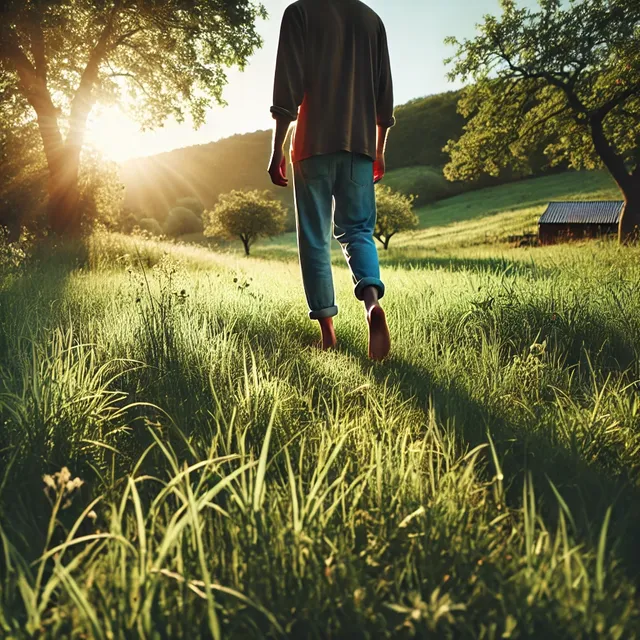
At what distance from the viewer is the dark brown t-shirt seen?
3.10 meters

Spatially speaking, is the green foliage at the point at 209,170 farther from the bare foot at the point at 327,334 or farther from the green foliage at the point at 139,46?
the bare foot at the point at 327,334

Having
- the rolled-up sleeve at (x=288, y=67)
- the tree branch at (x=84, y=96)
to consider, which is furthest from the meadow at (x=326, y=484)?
the tree branch at (x=84, y=96)

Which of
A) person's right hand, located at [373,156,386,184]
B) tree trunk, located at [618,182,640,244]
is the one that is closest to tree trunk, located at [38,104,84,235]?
person's right hand, located at [373,156,386,184]

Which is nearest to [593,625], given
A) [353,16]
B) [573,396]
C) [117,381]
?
[573,396]

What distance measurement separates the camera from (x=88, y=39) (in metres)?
11.9

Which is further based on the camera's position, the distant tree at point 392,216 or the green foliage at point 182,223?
the green foliage at point 182,223

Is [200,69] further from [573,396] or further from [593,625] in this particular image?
[593,625]

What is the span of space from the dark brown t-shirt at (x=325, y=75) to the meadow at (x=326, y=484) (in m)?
1.33

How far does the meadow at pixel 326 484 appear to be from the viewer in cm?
91

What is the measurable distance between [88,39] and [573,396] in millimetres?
14068

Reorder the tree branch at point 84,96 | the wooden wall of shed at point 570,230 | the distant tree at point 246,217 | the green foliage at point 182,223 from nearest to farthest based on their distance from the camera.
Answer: the tree branch at point 84,96, the wooden wall of shed at point 570,230, the distant tree at point 246,217, the green foliage at point 182,223

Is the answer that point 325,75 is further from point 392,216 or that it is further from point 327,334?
point 392,216

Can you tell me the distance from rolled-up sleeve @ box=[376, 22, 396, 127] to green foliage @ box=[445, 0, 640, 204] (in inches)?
590

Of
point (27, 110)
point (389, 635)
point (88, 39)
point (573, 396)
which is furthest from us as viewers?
point (27, 110)
